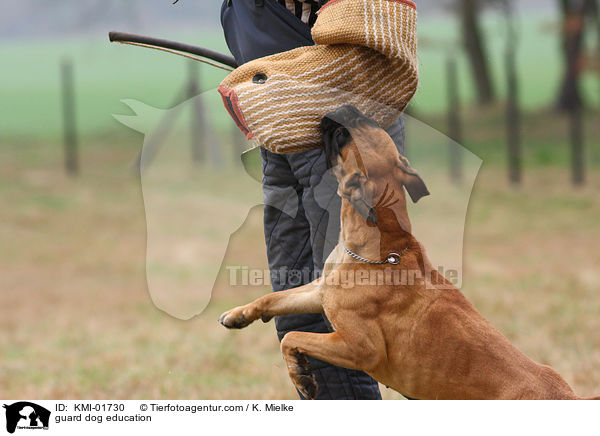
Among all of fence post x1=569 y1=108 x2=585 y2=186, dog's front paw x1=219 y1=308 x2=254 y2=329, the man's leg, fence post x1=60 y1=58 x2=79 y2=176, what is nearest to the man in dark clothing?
the man's leg

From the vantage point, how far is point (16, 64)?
14.8 m

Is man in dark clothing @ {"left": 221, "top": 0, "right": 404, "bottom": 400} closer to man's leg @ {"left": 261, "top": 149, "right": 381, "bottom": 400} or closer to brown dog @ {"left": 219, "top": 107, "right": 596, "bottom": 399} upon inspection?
man's leg @ {"left": 261, "top": 149, "right": 381, "bottom": 400}

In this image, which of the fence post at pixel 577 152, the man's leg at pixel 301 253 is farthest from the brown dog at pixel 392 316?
the fence post at pixel 577 152

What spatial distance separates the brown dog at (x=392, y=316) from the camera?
203 centimetres

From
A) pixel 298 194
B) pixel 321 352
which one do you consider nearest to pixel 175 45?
pixel 298 194

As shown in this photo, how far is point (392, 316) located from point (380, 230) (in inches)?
9.9

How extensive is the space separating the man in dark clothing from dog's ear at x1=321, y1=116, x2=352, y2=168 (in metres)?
0.16

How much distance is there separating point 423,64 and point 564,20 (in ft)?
46.8

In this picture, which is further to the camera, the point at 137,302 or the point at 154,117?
the point at 137,302

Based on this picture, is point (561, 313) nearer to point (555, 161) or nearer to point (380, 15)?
point (380, 15)

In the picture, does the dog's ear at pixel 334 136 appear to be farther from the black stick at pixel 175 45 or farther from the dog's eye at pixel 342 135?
the black stick at pixel 175 45
